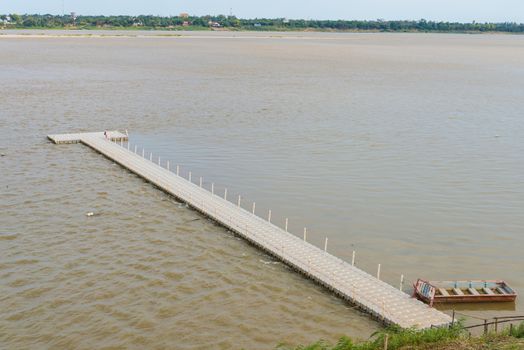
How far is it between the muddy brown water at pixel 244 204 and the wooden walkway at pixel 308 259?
0.55 meters

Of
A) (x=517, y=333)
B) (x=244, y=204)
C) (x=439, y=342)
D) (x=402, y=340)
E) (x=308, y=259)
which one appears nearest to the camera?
(x=402, y=340)

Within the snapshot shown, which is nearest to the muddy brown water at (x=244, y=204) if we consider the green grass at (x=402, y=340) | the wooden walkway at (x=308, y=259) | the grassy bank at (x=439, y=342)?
the wooden walkway at (x=308, y=259)

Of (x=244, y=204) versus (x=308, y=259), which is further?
(x=244, y=204)

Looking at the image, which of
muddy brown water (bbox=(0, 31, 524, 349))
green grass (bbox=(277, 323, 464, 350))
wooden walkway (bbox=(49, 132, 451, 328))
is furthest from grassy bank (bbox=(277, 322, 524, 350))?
muddy brown water (bbox=(0, 31, 524, 349))

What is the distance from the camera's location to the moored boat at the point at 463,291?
21156mm

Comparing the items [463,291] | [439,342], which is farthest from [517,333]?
[463,291]

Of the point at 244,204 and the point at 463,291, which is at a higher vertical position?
the point at 244,204

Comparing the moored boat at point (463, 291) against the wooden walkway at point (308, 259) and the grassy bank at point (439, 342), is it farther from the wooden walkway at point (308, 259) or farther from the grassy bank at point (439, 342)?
the grassy bank at point (439, 342)

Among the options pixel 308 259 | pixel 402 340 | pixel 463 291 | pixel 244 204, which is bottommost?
pixel 463 291

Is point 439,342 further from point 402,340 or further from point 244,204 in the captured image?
point 244,204

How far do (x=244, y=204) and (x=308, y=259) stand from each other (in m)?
8.74

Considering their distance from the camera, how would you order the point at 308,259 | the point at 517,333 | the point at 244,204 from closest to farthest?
the point at 517,333 → the point at 308,259 → the point at 244,204

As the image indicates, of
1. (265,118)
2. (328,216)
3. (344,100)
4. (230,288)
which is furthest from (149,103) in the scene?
(230,288)

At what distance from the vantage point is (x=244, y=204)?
105 feet
